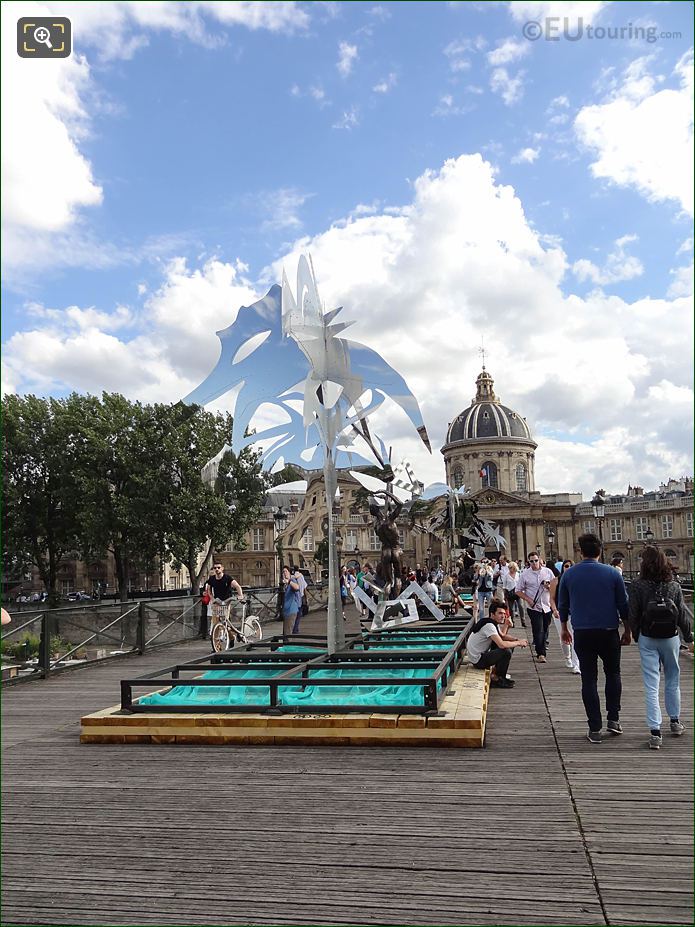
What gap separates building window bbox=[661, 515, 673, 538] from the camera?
105 m

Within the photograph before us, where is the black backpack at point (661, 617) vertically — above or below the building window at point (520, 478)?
below

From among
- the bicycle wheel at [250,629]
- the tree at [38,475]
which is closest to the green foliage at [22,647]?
the bicycle wheel at [250,629]

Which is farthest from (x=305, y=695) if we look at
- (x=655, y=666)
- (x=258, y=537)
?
(x=258, y=537)

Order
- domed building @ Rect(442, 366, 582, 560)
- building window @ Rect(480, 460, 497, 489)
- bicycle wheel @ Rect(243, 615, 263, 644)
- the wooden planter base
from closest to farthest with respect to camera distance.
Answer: the wooden planter base, bicycle wheel @ Rect(243, 615, 263, 644), domed building @ Rect(442, 366, 582, 560), building window @ Rect(480, 460, 497, 489)

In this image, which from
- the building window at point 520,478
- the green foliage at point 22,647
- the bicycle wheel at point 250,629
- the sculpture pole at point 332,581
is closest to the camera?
the sculpture pole at point 332,581

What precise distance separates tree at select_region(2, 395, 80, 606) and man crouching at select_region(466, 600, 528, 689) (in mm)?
33732

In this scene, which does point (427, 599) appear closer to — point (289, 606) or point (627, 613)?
point (289, 606)

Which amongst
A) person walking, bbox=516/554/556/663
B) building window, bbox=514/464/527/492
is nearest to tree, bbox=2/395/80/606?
person walking, bbox=516/554/556/663

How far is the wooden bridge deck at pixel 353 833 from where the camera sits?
438cm

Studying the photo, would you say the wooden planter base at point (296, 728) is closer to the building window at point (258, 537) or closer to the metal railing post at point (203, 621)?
the metal railing post at point (203, 621)

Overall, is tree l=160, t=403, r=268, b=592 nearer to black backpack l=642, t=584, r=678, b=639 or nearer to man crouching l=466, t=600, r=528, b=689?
man crouching l=466, t=600, r=528, b=689

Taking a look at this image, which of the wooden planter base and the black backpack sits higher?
the black backpack

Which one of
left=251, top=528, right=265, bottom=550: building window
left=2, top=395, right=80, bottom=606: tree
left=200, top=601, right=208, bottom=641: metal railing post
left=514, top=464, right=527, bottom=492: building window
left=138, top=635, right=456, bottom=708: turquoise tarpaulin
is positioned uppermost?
left=514, top=464, right=527, bottom=492: building window

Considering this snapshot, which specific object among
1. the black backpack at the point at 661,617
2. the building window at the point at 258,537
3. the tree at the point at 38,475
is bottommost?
the black backpack at the point at 661,617
